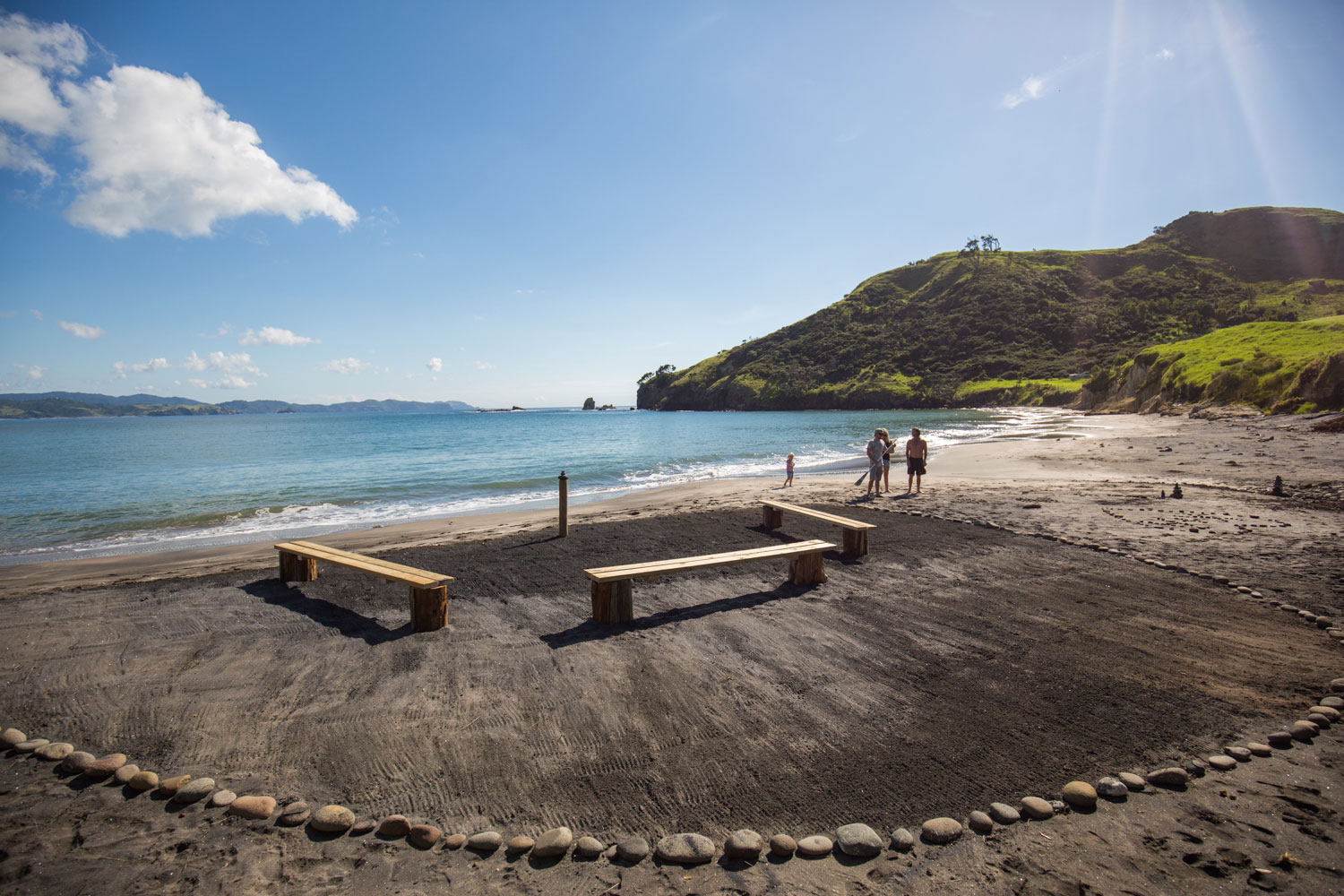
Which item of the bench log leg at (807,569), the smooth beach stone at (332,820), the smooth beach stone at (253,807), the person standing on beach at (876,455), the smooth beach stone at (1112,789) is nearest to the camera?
the smooth beach stone at (332,820)

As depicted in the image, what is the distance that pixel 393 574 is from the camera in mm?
6723

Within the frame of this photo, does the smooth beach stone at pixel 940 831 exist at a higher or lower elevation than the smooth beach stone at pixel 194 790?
lower

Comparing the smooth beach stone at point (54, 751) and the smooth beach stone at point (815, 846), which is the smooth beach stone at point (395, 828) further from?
the smooth beach stone at point (54, 751)

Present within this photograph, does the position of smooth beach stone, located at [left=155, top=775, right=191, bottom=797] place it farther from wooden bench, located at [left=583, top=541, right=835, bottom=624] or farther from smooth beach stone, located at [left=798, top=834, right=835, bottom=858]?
smooth beach stone, located at [left=798, top=834, right=835, bottom=858]

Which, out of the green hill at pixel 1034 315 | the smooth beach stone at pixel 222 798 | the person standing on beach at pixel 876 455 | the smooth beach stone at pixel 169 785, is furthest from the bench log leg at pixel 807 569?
the green hill at pixel 1034 315

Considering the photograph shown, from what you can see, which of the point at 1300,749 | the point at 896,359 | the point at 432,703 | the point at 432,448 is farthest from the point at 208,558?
the point at 896,359

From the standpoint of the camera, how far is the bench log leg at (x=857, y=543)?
30.3 feet

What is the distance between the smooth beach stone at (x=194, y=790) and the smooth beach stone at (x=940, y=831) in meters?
4.50

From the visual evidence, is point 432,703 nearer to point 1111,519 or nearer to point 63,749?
point 63,749

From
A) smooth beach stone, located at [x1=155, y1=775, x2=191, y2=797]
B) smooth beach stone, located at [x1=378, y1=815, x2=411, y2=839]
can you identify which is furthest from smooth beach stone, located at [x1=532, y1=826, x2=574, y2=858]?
smooth beach stone, located at [x1=155, y1=775, x2=191, y2=797]

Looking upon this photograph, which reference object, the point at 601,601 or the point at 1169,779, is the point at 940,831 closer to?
the point at 1169,779

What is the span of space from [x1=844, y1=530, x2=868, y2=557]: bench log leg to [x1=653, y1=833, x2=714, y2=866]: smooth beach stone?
6756mm

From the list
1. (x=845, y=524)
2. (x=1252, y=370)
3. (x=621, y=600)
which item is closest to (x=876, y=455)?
(x=845, y=524)

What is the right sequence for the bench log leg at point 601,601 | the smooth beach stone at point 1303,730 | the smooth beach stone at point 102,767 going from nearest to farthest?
the smooth beach stone at point 102,767
the smooth beach stone at point 1303,730
the bench log leg at point 601,601
